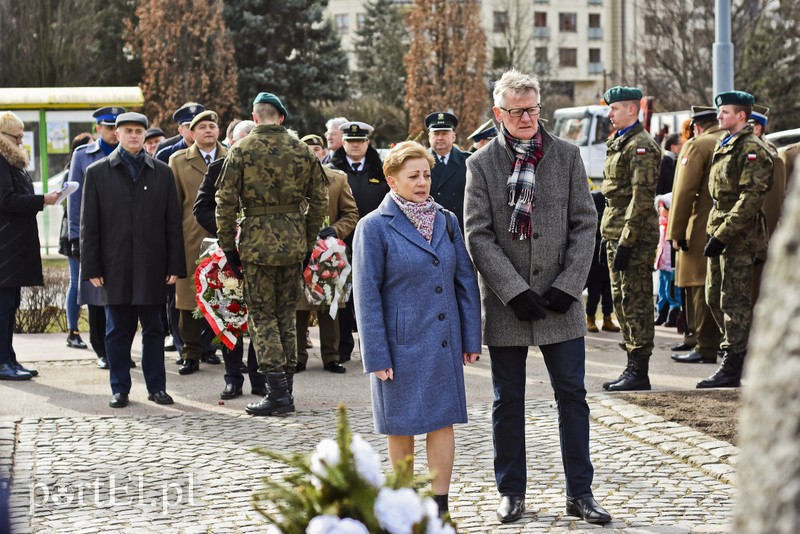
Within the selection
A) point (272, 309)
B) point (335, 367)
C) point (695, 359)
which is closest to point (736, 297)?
point (695, 359)

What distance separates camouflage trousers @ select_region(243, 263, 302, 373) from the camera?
334 inches

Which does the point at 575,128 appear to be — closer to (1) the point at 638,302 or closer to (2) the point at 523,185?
(1) the point at 638,302

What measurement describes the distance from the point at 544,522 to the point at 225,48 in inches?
1486

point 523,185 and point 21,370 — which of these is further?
point 21,370

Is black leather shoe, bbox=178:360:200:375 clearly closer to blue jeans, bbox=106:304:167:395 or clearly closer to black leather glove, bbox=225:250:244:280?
blue jeans, bbox=106:304:167:395

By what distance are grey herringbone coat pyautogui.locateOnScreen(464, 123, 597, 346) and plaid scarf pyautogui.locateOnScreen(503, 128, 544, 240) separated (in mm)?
37

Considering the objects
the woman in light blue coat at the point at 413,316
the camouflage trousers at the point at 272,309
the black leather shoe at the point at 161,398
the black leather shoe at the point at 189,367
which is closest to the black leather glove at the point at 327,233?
the black leather shoe at the point at 189,367

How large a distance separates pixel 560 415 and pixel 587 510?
47 cm

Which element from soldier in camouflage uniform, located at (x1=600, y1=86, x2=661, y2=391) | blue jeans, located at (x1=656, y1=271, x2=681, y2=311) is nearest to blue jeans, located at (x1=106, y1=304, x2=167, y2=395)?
soldier in camouflage uniform, located at (x1=600, y1=86, x2=661, y2=391)

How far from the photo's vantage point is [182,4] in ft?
137

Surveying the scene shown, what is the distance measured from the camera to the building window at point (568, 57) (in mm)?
96188

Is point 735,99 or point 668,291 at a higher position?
point 735,99

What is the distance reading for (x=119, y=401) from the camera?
29.2 feet

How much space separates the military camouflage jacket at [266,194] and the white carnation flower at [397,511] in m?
5.68
